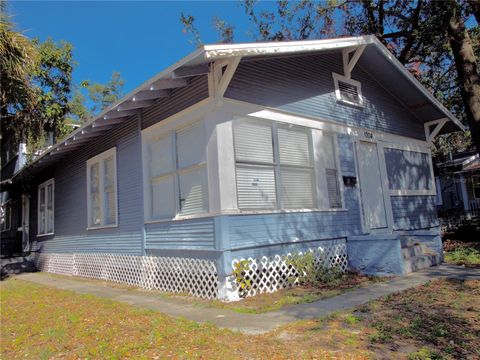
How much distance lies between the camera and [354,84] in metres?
10.8

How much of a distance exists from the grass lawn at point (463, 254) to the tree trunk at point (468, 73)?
2863mm

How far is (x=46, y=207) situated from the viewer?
14938mm

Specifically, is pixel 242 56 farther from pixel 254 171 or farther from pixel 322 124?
pixel 322 124

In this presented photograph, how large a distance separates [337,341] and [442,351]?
3.35ft

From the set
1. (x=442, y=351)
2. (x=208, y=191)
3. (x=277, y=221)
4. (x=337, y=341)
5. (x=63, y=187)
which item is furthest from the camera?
(x=63, y=187)

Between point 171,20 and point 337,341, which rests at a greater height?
point 171,20

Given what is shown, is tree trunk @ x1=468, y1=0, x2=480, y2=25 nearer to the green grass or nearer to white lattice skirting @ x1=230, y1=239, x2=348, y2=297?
the green grass

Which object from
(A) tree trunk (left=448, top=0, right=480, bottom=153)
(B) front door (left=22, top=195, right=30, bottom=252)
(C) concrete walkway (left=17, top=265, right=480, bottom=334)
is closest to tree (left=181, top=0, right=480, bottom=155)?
(A) tree trunk (left=448, top=0, right=480, bottom=153)

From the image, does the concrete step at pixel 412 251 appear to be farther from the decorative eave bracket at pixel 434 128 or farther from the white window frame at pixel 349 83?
the decorative eave bracket at pixel 434 128

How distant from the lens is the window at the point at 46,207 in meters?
14.5

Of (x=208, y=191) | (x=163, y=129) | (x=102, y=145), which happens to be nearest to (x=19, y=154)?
(x=102, y=145)

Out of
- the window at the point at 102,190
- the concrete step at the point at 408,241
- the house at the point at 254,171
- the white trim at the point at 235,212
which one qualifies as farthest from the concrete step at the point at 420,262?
the window at the point at 102,190

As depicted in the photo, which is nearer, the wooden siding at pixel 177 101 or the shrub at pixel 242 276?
the shrub at pixel 242 276

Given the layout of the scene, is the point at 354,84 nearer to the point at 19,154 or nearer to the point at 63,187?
the point at 63,187
